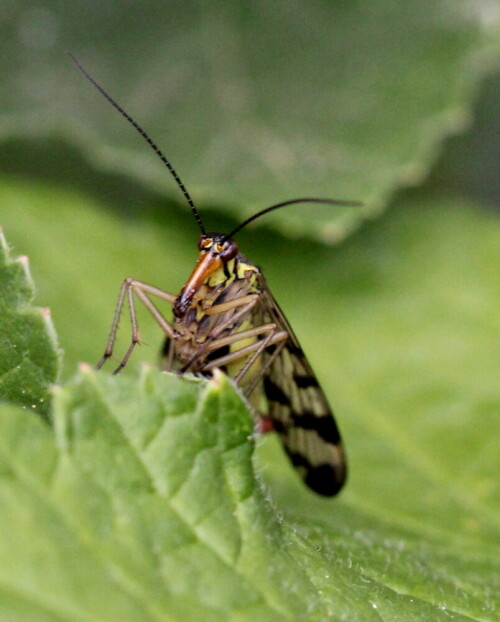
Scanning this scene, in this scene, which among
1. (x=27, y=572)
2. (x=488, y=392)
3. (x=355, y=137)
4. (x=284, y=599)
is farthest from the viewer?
(x=355, y=137)

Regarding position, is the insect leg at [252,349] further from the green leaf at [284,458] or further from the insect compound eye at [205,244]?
the green leaf at [284,458]

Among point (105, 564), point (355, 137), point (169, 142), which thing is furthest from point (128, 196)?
point (105, 564)

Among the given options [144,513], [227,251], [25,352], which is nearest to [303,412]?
[227,251]

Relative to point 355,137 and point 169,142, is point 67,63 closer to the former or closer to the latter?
point 169,142

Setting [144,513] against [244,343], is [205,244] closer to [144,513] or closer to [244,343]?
[244,343]

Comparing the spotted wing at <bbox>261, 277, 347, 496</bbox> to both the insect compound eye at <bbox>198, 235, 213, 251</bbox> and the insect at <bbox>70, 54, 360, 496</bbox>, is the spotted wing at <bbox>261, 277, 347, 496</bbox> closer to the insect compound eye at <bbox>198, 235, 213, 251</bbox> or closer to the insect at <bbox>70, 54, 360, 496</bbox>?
the insect at <bbox>70, 54, 360, 496</bbox>
